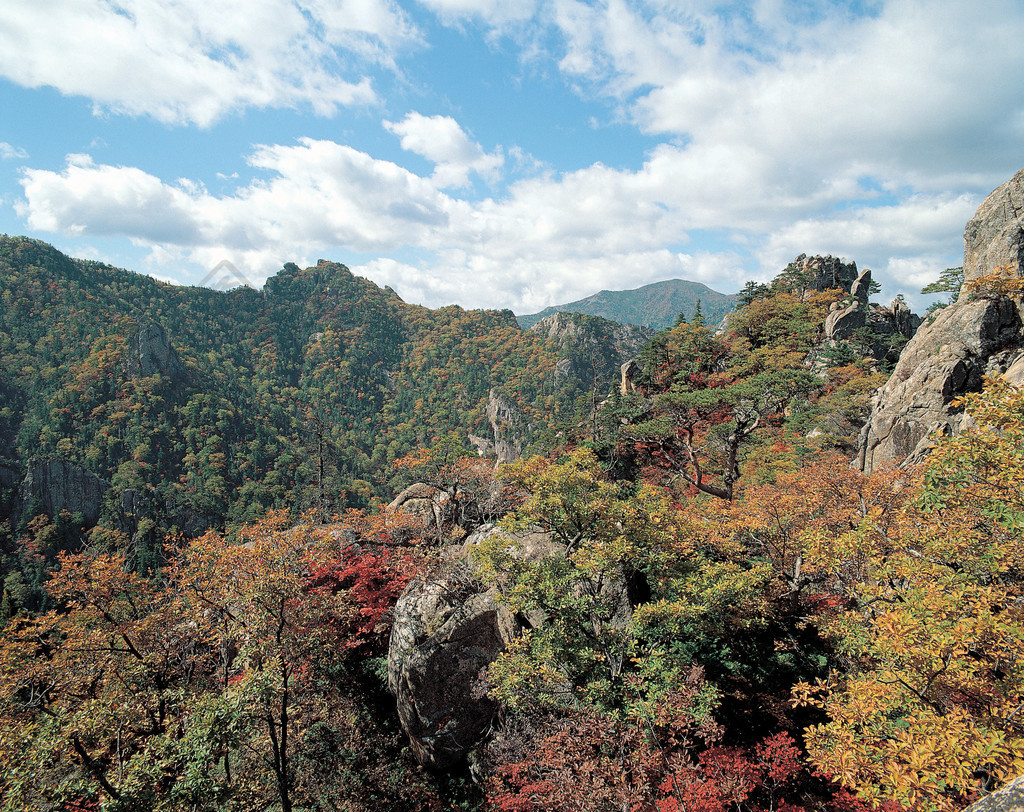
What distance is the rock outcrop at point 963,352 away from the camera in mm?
19688

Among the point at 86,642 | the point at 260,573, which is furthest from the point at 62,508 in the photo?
the point at 260,573

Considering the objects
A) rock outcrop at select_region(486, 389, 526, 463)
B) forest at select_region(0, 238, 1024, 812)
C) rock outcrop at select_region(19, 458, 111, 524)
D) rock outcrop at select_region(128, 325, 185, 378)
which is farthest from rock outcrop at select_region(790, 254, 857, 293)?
rock outcrop at select_region(128, 325, 185, 378)

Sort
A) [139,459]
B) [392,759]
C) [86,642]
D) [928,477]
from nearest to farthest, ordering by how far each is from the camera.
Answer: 1. [928,477]
2. [86,642]
3. [392,759]
4. [139,459]

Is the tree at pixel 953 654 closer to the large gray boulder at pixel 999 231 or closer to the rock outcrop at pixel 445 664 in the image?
the rock outcrop at pixel 445 664

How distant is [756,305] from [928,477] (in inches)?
1723

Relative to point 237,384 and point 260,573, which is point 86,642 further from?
point 237,384

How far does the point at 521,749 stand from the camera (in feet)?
39.8

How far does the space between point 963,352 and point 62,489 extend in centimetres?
11818

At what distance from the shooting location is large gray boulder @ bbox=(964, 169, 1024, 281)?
1973cm

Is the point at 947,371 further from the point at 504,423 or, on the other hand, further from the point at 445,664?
the point at 504,423

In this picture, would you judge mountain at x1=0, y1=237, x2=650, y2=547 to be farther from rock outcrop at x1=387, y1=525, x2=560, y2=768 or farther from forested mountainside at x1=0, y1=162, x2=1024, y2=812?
rock outcrop at x1=387, y1=525, x2=560, y2=768

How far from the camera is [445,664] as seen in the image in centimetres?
1498

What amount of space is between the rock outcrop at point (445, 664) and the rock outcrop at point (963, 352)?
18878 millimetres

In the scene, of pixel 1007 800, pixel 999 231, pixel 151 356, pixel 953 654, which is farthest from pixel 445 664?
pixel 151 356
